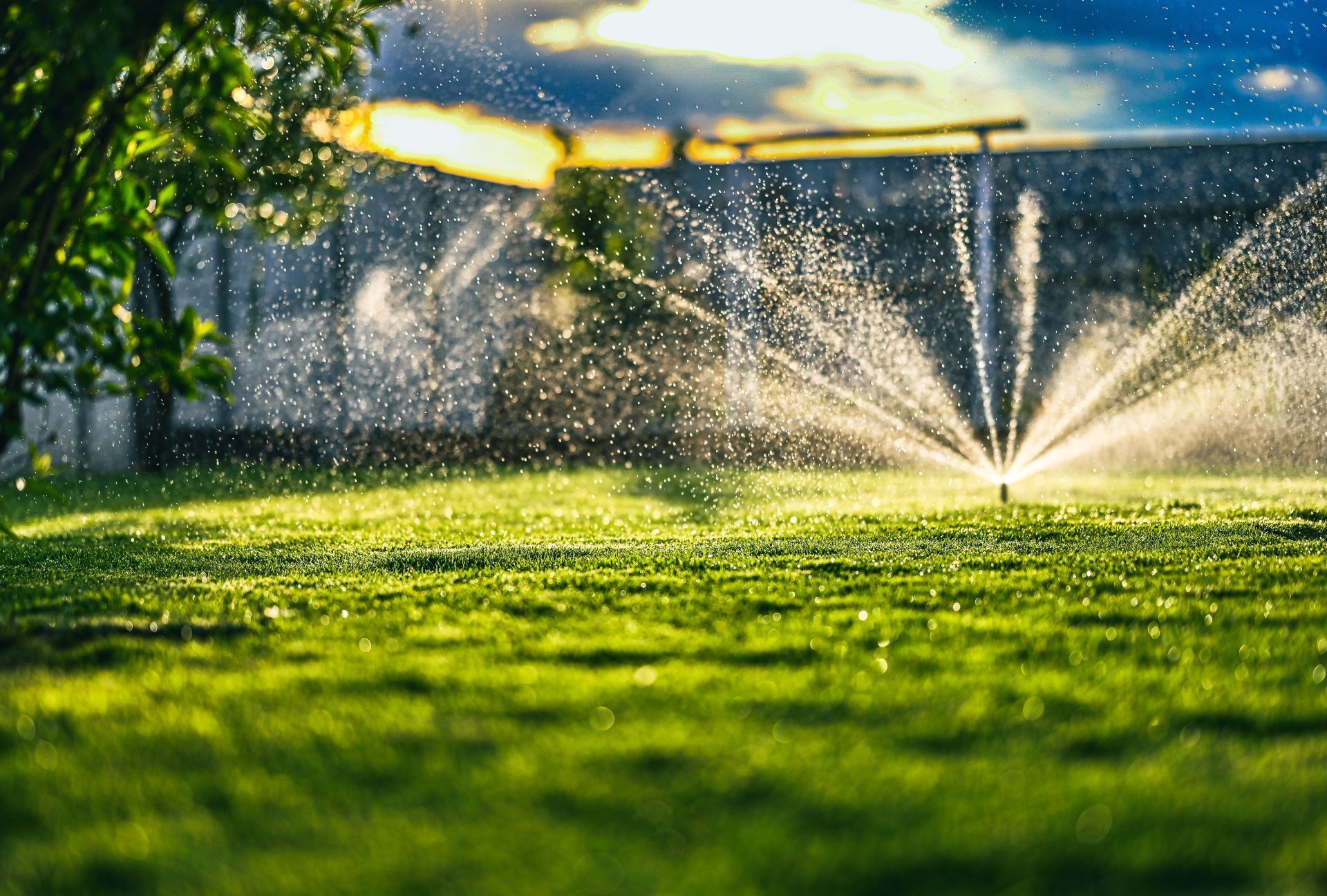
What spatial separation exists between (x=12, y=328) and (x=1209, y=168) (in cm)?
1699

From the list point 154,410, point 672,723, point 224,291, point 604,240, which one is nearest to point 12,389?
point 672,723

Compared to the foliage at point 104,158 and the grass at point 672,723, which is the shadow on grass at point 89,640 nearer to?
the grass at point 672,723

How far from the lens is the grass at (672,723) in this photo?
1698mm

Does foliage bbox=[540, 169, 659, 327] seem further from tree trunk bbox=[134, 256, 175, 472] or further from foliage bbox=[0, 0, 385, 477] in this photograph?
foliage bbox=[0, 0, 385, 477]

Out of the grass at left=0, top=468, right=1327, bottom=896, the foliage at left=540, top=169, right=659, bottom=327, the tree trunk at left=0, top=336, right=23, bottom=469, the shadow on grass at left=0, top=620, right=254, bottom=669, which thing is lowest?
the grass at left=0, top=468, right=1327, bottom=896

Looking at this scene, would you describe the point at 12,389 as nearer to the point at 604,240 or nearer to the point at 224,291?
the point at 224,291

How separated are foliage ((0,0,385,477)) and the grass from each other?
30.3 inches

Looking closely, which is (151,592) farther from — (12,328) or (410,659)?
(410,659)

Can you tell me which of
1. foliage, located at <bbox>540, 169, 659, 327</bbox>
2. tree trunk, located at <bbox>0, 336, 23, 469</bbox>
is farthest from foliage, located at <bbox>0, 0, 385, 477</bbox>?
foliage, located at <bbox>540, 169, 659, 327</bbox>

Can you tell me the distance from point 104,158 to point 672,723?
2.26 meters

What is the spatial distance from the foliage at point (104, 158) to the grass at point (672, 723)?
770 mm

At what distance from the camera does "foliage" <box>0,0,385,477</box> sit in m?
3.10

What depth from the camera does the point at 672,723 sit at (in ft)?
7.73

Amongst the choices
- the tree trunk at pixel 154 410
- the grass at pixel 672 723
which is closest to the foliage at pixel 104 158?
the grass at pixel 672 723
